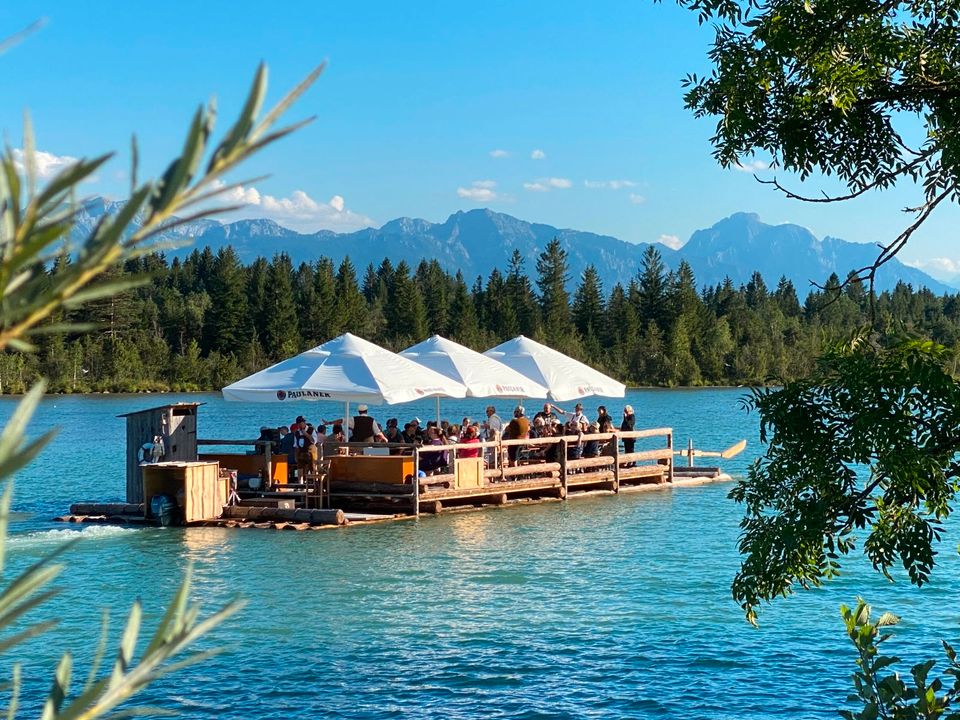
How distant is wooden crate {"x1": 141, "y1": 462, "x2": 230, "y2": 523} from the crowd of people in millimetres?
1537

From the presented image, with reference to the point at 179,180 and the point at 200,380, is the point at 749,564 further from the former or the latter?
the point at 200,380

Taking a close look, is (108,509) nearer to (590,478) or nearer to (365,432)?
(365,432)

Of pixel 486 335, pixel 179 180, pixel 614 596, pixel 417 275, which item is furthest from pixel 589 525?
pixel 417 275

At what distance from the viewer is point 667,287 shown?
11900cm

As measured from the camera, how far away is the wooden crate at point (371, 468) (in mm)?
20953

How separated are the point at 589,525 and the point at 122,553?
8.24 m

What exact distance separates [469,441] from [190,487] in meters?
5.40

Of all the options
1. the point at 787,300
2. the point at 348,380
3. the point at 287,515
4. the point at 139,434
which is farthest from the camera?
the point at 787,300

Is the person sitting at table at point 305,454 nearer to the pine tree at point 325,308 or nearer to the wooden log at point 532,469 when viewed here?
the wooden log at point 532,469

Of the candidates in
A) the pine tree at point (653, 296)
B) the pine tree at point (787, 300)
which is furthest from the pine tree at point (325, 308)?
the pine tree at point (787, 300)

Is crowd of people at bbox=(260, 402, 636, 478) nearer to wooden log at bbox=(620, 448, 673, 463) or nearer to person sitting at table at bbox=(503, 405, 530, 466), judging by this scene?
person sitting at table at bbox=(503, 405, 530, 466)

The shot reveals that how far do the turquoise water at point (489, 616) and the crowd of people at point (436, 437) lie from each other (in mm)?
1335

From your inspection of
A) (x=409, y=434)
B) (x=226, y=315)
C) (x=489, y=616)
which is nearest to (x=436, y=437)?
(x=409, y=434)

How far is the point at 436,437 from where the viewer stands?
21953 millimetres
